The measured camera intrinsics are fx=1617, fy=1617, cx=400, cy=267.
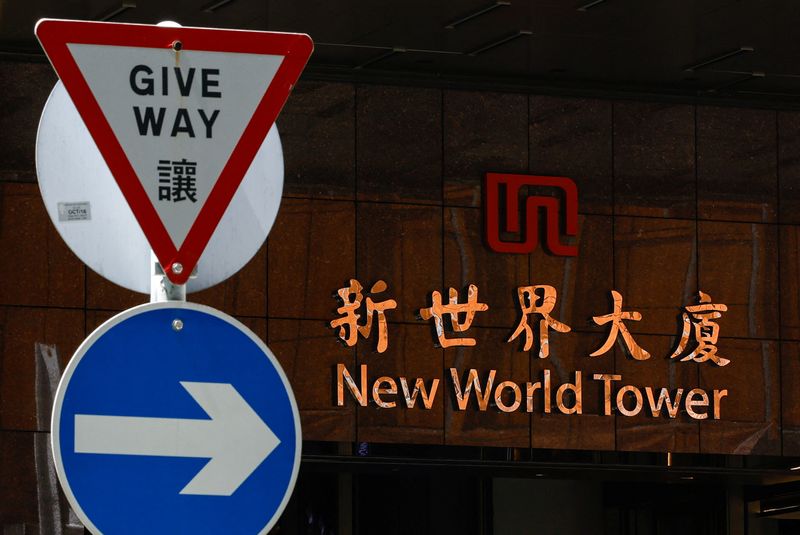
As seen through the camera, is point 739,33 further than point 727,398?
No

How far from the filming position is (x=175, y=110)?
3377 millimetres

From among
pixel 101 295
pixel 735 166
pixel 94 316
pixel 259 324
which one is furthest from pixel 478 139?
pixel 94 316

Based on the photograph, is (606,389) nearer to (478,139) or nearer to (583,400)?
(583,400)

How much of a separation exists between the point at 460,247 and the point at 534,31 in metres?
1.82

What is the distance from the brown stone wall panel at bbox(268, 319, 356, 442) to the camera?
11.9 meters

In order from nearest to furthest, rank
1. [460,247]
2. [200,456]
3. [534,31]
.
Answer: [200,456] → [534,31] → [460,247]

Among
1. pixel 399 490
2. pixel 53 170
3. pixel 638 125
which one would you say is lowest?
pixel 399 490

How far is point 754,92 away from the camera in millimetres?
13070

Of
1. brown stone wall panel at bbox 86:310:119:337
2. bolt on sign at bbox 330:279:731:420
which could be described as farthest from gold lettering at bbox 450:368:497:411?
brown stone wall panel at bbox 86:310:119:337

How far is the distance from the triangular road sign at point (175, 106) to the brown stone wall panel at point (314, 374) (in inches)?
333

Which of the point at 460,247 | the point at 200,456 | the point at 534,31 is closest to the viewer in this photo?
the point at 200,456

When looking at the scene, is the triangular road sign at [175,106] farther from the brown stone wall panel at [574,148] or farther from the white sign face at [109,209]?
the brown stone wall panel at [574,148]

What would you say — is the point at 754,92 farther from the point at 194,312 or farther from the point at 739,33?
the point at 194,312

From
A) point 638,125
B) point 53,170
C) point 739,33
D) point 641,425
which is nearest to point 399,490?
point 641,425
